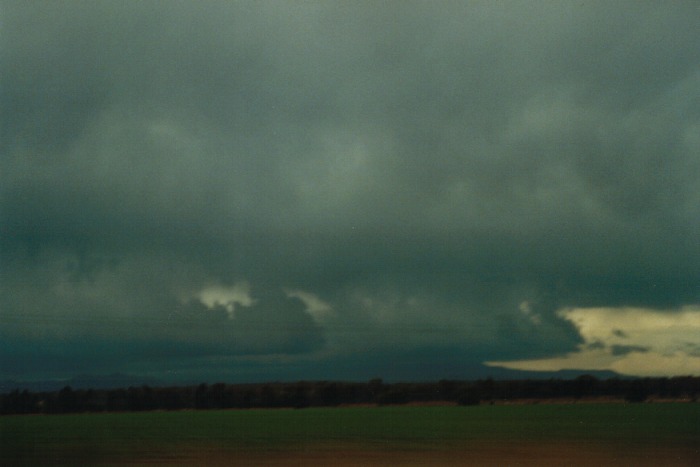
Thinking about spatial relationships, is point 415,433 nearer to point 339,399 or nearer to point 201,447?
point 201,447

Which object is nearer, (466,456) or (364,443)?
(466,456)

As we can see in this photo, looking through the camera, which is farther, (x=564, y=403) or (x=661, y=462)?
(x=564, y=403)

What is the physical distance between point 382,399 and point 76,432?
4958cm

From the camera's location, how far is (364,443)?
1334 inches

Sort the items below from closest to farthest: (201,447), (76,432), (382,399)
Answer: (201,447) < (76,432) < (382,399)

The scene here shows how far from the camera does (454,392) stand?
86750 mm

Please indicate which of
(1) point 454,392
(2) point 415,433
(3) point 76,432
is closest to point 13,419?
(3) point 76,432

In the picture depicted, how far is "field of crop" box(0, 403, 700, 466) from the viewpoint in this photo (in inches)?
1059

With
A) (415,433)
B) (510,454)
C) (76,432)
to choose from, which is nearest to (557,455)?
(510,454)

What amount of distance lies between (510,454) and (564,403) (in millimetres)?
53601

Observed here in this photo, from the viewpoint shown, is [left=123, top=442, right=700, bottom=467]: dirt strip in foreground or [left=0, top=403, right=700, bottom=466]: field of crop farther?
[left=0, top=403, right=700, bottom=466]: field of crop

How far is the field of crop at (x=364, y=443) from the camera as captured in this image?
26.9 meters

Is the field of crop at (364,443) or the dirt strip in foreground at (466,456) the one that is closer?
the dirt strip in foreground at (466,456)

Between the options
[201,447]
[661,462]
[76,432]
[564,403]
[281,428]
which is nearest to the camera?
[661,462]
